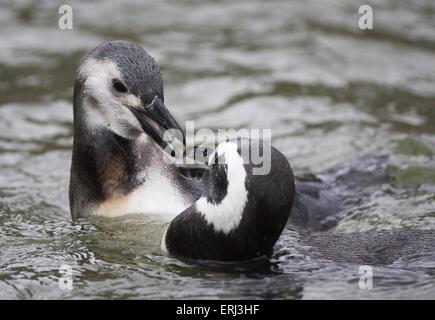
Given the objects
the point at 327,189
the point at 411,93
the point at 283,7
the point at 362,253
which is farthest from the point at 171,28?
the point at 362,253

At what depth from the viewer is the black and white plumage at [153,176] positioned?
5199mm

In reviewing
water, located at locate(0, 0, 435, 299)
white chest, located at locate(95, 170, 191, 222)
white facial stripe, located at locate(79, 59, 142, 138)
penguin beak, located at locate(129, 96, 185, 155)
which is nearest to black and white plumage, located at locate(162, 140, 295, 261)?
water, located at locate(0, 0, 435, 299)

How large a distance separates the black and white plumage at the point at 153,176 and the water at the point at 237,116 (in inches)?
5.6

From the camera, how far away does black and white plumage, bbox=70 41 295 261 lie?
17.1 feet

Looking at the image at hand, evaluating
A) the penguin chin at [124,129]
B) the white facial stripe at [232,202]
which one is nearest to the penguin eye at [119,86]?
the penguin chin at [124,129]

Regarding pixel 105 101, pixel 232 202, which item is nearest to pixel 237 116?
pixel 105 101

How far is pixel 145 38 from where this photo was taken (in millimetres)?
12172

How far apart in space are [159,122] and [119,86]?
0.36m

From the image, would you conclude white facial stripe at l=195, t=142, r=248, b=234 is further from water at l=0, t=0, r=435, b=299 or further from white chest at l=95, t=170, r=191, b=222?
white chest at l=95, t=170, r=191, b=222

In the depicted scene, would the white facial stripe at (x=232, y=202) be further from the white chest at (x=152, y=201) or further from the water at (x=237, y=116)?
the white chest at (x=152, y=201)

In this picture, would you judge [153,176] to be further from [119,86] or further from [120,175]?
[119,86]

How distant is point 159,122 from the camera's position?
596cm

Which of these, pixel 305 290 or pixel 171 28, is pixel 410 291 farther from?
pixel 171 28
